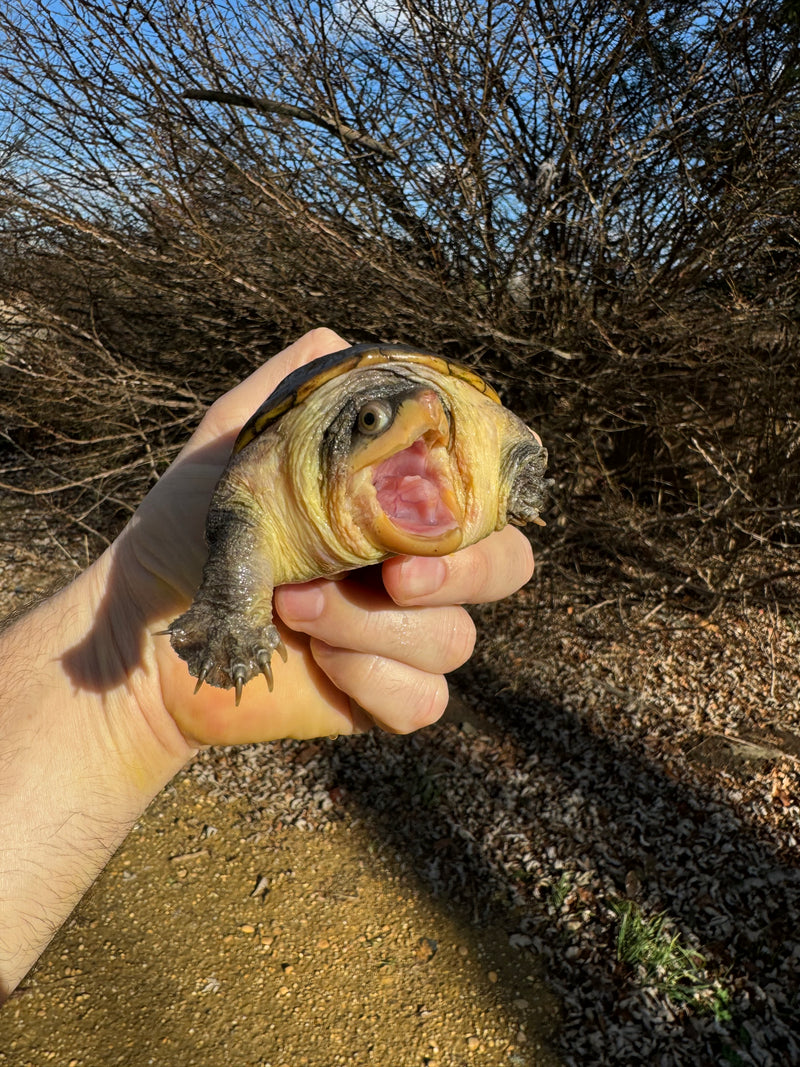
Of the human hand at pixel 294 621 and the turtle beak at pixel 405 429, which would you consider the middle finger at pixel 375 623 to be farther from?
the turtle beak at pixel 405 429

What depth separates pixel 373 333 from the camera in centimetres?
607

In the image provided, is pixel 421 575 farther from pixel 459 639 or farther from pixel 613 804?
pixel 613 804

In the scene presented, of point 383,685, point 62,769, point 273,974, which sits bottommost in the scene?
point 273,974

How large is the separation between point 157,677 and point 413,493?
1.12 meters

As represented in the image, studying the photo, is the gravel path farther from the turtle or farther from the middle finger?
the turtle

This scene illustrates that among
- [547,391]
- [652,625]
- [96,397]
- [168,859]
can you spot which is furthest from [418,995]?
[96,397]

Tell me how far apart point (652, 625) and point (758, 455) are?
1.62 m

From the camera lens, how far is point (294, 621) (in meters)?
2.25

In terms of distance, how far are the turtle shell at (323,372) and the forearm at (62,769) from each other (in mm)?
942

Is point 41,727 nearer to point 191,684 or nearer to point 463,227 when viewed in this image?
point 191,684

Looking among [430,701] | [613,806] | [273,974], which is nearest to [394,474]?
[430,701]

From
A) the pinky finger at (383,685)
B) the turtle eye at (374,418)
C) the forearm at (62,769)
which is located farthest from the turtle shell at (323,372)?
the forearm at (62,769)

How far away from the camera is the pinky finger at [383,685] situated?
2.39 meters

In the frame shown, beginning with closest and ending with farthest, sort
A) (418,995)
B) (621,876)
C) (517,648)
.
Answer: (418,995), (621,876), (517,648)
